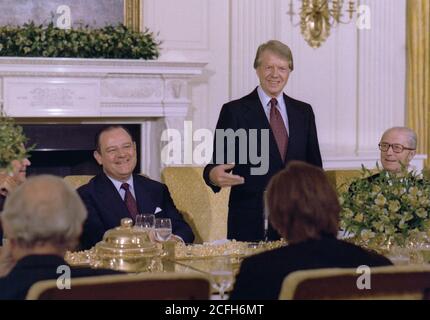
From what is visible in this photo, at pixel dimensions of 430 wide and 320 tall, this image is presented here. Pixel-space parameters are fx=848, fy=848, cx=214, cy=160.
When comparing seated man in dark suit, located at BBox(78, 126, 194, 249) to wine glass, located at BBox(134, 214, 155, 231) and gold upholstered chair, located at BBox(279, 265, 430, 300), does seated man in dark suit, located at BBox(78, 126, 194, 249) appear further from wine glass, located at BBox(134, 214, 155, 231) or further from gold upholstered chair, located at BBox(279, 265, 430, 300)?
gold upholstered chair, located at BBox(279, 265, 430, 300)

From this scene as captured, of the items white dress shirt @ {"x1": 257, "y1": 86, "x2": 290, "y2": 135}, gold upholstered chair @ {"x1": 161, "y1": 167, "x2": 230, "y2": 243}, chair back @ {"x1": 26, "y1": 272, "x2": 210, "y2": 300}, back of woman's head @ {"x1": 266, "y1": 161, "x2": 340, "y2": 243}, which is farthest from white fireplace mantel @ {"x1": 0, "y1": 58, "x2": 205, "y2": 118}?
chair back @ {"x1": 26, "y1": 272, "x2": 210, "y2": 300}

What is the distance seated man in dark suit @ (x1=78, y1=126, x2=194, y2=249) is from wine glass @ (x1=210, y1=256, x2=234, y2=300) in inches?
19.5

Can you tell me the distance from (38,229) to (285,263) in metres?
0.66

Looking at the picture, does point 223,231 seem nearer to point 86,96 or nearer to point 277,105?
point 277,105

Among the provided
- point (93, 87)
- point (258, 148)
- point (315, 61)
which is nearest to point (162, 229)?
point (258, 148)

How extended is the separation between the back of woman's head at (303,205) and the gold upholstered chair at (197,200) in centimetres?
249

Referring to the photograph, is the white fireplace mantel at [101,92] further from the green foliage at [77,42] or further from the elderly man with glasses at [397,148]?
the elderly man with glasses at [397,148]

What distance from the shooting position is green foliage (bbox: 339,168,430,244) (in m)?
3.38

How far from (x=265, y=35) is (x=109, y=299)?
5522mm

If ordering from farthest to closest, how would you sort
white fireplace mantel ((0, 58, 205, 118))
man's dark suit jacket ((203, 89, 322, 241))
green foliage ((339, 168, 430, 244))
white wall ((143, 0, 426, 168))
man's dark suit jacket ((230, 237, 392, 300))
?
white wall ((143, 0, 426, 168)) < white fireplace mantel ((0, 58, 205, 118)) < man's dark suit jacket ((203, 89, 322, 241)) < green foliage ((339, 168, 430, 244)) < man's dark suit jacket ((230, 237, 392, 300))

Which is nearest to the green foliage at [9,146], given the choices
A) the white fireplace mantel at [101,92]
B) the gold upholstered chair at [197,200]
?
the gold upholstered chair at [197,200]

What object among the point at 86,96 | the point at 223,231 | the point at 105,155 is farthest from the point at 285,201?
the point at 86,96

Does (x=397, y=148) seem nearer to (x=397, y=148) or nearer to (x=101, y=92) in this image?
(x=397, y=148)

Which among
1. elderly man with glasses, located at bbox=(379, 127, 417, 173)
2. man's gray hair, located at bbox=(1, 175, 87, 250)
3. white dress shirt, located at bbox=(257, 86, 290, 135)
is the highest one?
white dress shirt, located at bbox=(257, 86, 290, 135)
